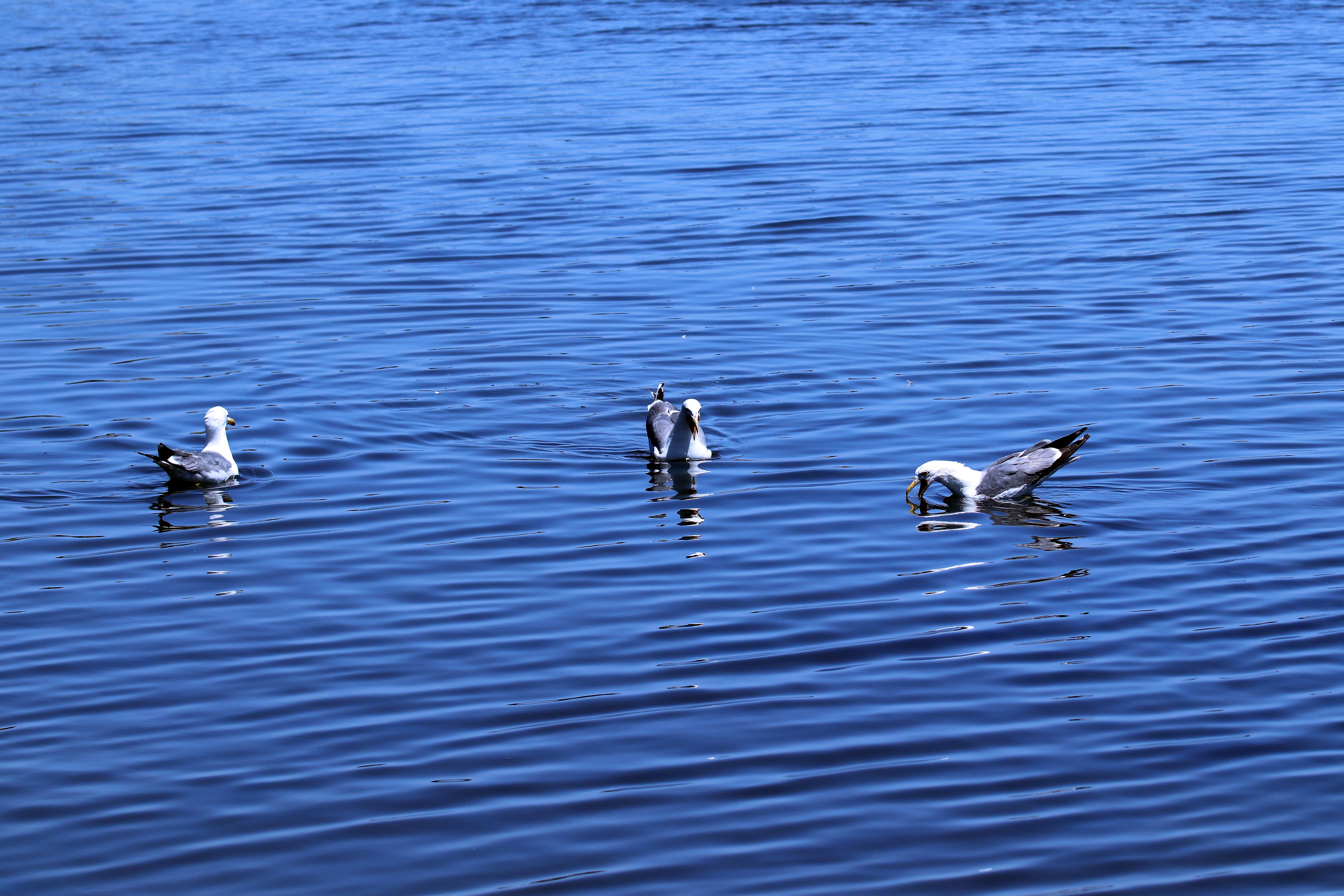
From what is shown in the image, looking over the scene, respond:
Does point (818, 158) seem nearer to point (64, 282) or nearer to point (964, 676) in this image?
point (64, 282)

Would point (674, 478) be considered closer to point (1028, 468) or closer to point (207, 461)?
point (1028, 468)

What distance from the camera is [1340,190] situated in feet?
77.0

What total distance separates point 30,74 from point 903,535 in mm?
34943

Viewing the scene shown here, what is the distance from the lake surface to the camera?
7.71 meters

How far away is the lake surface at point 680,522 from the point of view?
7711 mm

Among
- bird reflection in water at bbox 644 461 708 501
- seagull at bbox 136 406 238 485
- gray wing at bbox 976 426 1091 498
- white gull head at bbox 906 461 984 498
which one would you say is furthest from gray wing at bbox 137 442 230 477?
gray wing at bbox 976 426 1091 498

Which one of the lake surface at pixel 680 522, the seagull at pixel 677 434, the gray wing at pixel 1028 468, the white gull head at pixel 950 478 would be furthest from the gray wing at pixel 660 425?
the gray wing at pixel 1028 468

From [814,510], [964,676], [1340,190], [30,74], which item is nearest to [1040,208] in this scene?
[1340,190]

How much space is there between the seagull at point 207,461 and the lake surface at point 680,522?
0.56ft

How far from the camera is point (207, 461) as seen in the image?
12914 mm

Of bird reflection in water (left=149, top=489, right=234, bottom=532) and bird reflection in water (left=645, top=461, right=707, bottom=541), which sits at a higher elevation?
bird reflection in water (left=149, top=489, right=234, bottom=532)

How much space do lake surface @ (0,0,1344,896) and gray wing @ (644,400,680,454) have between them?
362 millimetres

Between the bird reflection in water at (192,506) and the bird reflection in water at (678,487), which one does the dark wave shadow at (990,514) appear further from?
the bird reflection in water at (192,506)

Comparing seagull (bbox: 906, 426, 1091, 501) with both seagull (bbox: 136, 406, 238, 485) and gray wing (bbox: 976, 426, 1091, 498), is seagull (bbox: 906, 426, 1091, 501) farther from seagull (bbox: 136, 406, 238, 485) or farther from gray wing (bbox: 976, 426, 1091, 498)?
seagull (bbox: 136, 406, 238, 485)
